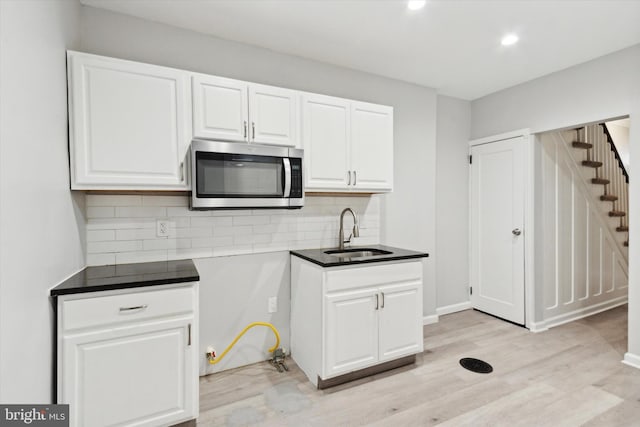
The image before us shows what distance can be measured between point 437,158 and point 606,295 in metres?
2.76

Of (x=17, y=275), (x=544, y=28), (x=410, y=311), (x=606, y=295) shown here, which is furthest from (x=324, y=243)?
(x=606, y=295)

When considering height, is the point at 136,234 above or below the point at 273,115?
below

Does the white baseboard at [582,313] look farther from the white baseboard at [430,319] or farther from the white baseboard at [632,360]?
the white baseboard at [430,319]

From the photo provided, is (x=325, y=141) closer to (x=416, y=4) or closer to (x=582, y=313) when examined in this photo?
(x=416, y=4)

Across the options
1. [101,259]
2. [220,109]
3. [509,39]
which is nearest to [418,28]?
[509,39]

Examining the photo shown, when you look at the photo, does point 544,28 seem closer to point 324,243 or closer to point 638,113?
point 638,113

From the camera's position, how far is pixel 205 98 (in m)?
2.16

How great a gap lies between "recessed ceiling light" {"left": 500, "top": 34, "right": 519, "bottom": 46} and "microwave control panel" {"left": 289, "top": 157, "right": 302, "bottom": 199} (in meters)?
1.91

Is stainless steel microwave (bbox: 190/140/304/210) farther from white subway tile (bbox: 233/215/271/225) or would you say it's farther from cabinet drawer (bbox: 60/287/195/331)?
cabinet drawer (bbox: 60/287/195/331)

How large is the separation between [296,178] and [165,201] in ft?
3.16

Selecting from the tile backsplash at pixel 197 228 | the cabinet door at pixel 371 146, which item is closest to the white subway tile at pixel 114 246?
the tile backsplash at pixel 197 228

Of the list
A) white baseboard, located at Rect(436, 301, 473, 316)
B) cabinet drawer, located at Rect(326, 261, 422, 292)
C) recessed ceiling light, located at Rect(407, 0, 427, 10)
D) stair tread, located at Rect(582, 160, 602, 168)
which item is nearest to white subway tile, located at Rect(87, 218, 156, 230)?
cabinet drawer, located at Rect(326, 261, 422, 292)

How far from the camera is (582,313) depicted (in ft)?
12.4

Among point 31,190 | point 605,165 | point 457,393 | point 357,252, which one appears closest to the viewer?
point 31,190
